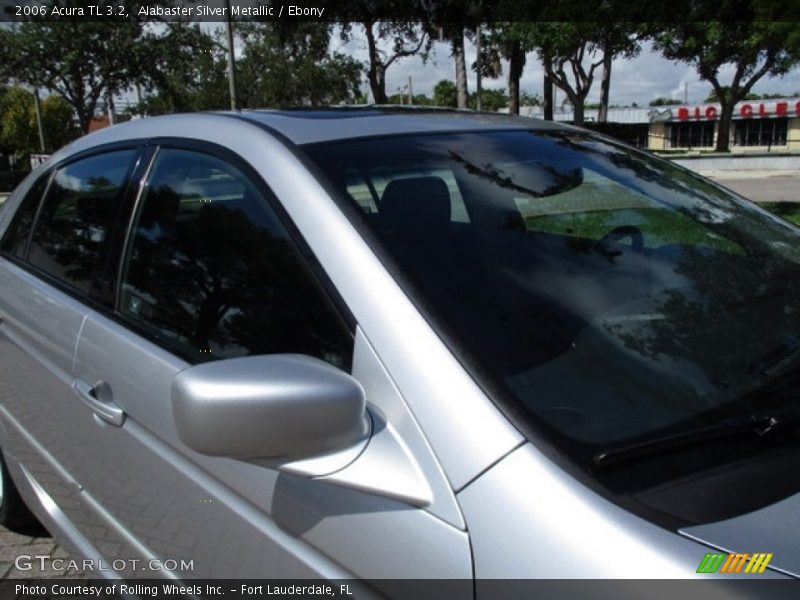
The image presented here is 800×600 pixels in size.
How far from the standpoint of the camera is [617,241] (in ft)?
6.37

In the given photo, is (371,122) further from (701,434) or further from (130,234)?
(701,434)

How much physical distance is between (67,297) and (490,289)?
144 cm

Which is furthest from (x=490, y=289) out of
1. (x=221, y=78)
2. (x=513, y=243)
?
(x=221, y=78)

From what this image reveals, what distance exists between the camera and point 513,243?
5.45ft

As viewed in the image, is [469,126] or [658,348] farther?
[469,126]

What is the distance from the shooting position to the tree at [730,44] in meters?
8.89

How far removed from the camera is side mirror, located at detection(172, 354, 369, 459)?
1188mm

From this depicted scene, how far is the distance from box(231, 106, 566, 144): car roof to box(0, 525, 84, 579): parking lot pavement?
1886mm

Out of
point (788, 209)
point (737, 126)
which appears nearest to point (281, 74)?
point (788, 209)

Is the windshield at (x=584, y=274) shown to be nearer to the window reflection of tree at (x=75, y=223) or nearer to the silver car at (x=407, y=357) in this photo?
the silver car at (x=407, y=357)

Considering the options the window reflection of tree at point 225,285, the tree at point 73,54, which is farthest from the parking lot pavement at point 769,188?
the tree at point 73,54

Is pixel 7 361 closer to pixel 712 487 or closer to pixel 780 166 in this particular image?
pixel 712 487

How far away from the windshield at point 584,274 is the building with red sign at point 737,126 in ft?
184

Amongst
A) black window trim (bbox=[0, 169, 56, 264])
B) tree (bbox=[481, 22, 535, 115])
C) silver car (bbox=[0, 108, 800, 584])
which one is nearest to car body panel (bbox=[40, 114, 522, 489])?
silver car (bbox=[0, 108, 800, 584])
